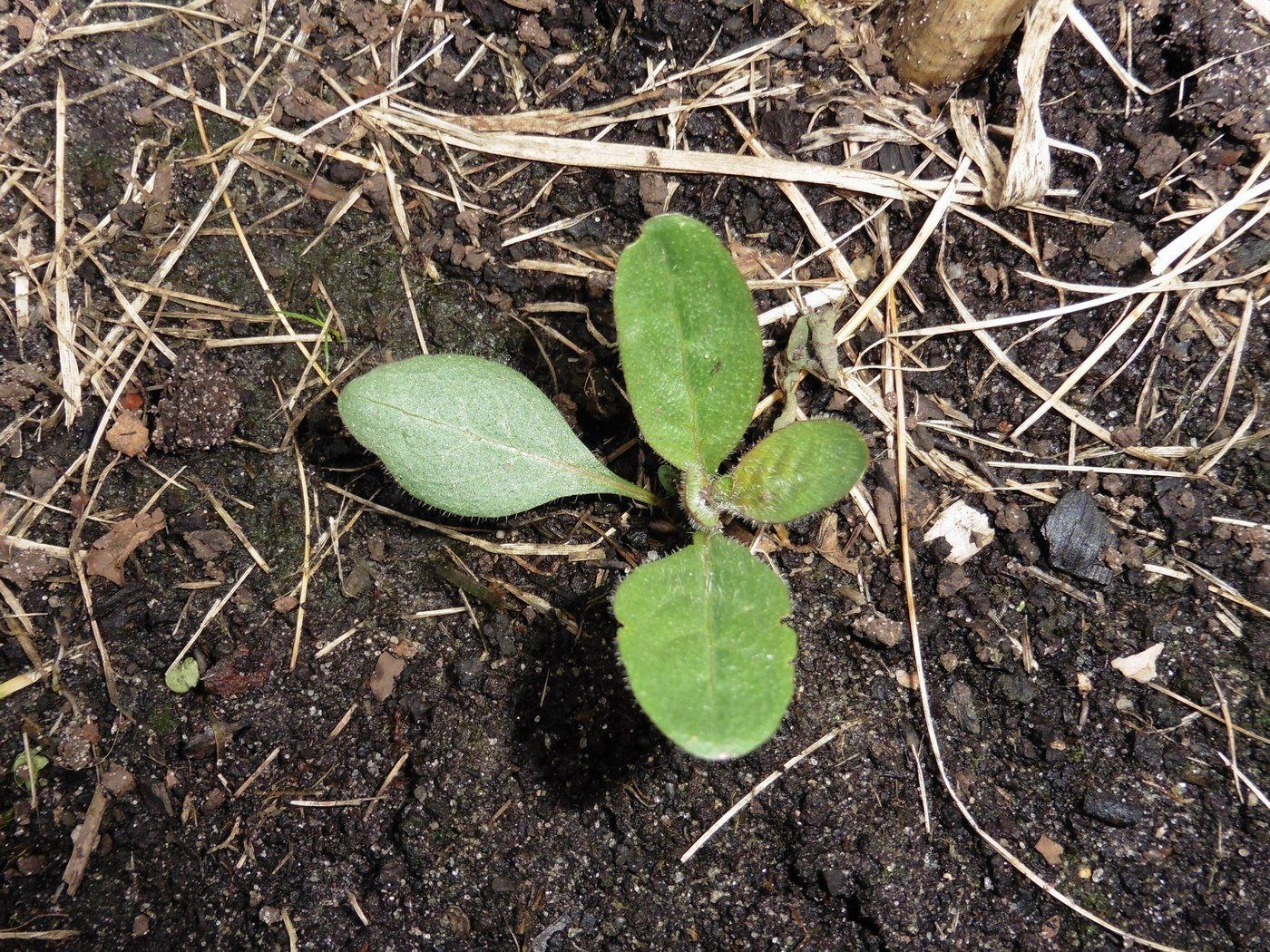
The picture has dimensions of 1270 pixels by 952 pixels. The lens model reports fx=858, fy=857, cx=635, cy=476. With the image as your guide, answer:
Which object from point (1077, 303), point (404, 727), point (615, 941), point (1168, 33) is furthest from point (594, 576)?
point (1168, 33)

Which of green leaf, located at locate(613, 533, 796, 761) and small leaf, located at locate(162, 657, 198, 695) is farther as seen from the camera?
small leaf, located at locate(162, 657, 198, 695)

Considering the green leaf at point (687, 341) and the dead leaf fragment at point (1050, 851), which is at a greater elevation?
the green leaf at point (687, 341)

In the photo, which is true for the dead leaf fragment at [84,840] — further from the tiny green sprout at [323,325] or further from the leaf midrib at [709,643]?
the leaf midrib at [709,643]

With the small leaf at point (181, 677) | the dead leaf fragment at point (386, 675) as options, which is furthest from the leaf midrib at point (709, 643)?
the small leaf at point (181, 677)

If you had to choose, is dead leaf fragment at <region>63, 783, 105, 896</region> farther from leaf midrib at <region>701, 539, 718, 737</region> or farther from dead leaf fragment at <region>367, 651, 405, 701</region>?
leaf midrib at <region>701, 539, 718, 737</region>

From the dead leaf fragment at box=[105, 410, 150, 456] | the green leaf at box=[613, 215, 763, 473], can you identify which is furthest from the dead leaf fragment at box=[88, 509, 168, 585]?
the green leaf at box=[613, 215, 763, 473]

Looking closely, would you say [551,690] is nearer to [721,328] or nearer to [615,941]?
[615,941]

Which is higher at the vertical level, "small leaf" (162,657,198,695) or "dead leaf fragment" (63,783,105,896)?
"small leaf" (162,657,198,695)

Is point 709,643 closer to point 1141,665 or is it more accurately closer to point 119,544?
point 1141,665
